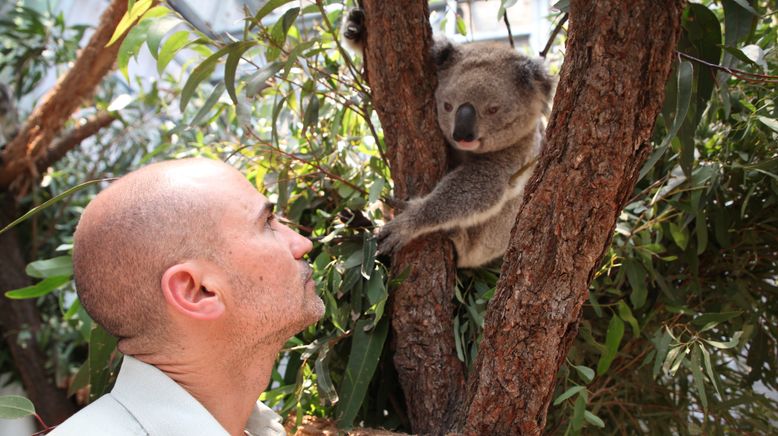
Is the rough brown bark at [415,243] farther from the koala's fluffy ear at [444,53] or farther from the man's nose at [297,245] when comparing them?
the man's nose at [297,245]

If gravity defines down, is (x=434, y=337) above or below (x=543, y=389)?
below

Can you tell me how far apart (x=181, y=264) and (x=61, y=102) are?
109 inches

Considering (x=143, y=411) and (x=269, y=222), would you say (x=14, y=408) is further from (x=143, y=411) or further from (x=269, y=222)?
(x=269, y=222)

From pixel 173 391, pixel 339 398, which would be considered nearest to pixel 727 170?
pixel 339 398

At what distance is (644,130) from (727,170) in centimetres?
104

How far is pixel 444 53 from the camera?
246 centimetres

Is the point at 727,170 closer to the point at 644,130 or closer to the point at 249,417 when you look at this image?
the point at 644,130

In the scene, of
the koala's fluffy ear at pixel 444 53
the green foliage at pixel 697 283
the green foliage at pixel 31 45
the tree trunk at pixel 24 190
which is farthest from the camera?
the green foliage at pixel 31 45

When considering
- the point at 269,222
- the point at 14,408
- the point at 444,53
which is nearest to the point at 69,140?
the point at 444,53

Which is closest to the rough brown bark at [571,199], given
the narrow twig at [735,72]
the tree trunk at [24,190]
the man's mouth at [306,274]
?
the narrow twig at [735,72]

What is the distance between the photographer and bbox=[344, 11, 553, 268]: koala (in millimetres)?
2332

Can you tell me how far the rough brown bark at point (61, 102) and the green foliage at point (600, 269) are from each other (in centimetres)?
108

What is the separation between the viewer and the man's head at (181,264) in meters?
1.21

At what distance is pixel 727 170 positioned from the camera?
2.09 metres
